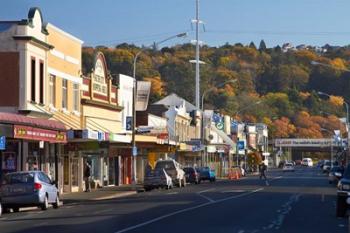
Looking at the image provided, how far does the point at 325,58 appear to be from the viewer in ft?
655

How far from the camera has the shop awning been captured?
35.8 metres

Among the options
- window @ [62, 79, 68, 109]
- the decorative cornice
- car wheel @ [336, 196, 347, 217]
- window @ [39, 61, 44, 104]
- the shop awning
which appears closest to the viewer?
car wheel @ [336, 196, 347, 217]

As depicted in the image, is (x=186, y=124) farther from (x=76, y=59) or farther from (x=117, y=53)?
(x=76, y=59)

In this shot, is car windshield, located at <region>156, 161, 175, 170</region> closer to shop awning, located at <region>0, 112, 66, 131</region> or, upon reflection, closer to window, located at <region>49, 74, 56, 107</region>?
window, located at <region>49, 74, 56, 107</region>

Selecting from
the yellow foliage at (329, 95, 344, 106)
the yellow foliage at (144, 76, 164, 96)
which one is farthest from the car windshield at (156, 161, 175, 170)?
the yellow foliage at (329, 95, 344, 106)

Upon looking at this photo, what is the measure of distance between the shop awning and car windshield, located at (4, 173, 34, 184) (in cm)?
321

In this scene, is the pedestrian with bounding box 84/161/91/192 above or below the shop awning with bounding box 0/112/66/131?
below

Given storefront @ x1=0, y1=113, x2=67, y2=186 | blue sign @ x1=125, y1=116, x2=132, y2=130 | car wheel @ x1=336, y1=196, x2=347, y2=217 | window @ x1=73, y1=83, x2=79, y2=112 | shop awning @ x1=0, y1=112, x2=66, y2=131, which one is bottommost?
car wheel @ x1=336, y1=196, x2=347, y2=217

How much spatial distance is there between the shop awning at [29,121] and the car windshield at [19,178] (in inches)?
126

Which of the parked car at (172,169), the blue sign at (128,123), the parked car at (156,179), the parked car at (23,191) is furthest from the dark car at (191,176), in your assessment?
the parked car at (23,191)

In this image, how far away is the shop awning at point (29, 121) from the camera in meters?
35.8

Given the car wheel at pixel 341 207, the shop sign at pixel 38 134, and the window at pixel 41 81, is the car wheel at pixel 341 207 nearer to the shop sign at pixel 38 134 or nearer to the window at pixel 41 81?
the shop sign at pixel 38 134

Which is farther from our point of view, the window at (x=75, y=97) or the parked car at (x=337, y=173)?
the window at (x=75, y=97)

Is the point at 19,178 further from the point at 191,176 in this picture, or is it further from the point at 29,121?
the point at 191,176
